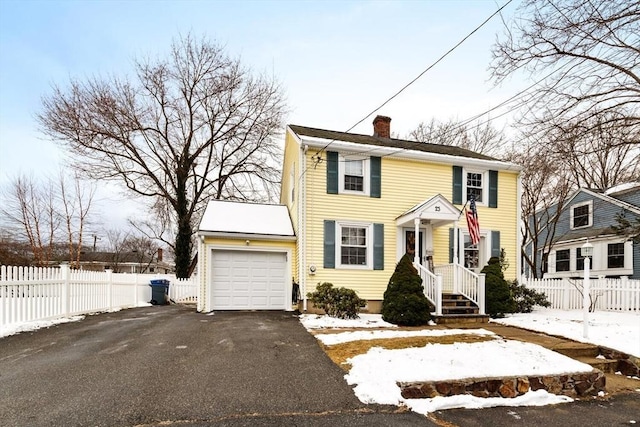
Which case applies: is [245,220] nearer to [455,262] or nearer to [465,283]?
[455,262]

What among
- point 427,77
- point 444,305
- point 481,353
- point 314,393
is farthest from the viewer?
point 444,305

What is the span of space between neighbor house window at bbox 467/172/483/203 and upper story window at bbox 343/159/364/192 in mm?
3892

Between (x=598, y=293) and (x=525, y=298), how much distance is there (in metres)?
2.67

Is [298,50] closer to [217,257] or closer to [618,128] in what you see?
[217,257]

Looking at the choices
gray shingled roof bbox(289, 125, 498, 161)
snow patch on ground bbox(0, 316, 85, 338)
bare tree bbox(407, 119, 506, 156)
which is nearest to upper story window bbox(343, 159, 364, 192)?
gray shingled roof bbox(289, 125, 498, 161)

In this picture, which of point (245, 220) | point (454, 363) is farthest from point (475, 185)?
point (454, 363)

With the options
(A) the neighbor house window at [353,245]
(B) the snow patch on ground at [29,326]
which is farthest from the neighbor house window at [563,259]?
(B) the snow patch on ground at [29,326]

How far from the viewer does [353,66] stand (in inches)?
392

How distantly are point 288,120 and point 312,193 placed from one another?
11.5 meters

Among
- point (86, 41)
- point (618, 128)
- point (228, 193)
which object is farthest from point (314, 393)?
point (228, 193)

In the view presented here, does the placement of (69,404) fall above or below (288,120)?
below

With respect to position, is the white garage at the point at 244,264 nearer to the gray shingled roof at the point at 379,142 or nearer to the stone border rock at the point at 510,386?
the gray shingled roof at the point at 379,142

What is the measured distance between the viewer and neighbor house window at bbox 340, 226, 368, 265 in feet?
38.7

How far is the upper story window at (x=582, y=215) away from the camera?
2014cm
